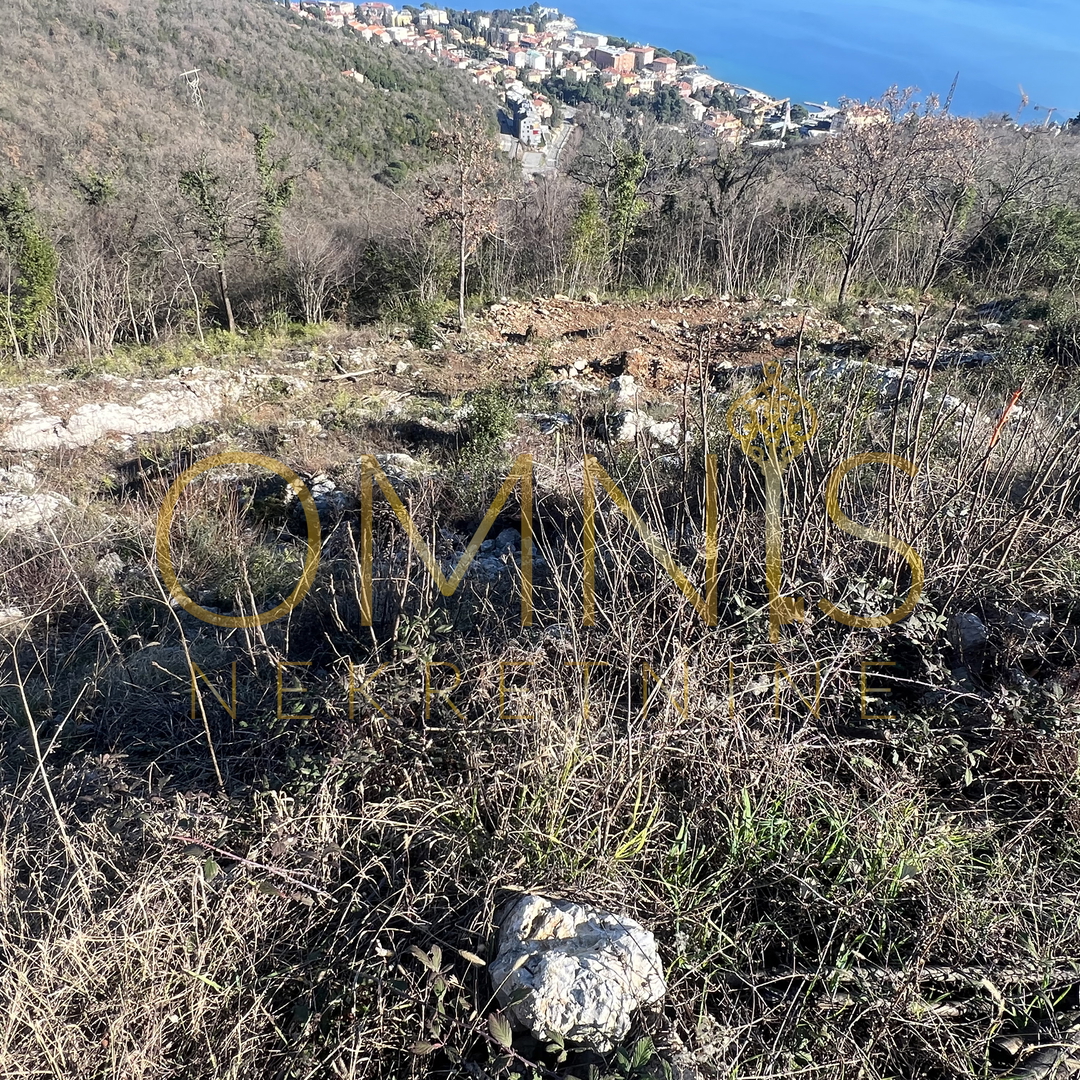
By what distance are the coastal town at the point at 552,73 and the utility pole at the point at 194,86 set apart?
6638mm

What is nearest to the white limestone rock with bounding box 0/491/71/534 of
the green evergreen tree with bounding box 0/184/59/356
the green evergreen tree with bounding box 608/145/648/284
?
the green evergreen tree with bounding box 0/184/59/356

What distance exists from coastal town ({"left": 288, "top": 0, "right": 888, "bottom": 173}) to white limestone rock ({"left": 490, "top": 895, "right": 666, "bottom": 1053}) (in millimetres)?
18910

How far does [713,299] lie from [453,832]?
435 inches

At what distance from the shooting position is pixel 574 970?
1425 mm

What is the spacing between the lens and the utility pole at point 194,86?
26.0 meters

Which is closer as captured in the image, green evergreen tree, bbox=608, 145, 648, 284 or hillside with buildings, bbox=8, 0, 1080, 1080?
hillside with buildings, bbox=8, 0, 1080, 1080

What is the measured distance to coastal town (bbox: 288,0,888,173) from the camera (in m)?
30.4

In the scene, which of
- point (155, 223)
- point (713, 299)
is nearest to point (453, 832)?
point (713, 299)

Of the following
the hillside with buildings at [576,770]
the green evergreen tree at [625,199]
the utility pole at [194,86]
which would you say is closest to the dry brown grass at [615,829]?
the hillside with buildings at [576,770]

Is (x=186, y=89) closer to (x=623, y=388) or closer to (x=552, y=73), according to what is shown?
(x=552, y=73)

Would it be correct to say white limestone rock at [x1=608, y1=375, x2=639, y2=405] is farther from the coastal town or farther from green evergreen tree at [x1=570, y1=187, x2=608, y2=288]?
the coastal town

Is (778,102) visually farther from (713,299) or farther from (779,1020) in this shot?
(779,1020)

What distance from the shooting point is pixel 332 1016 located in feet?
4.72

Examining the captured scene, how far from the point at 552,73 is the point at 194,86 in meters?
25.7
